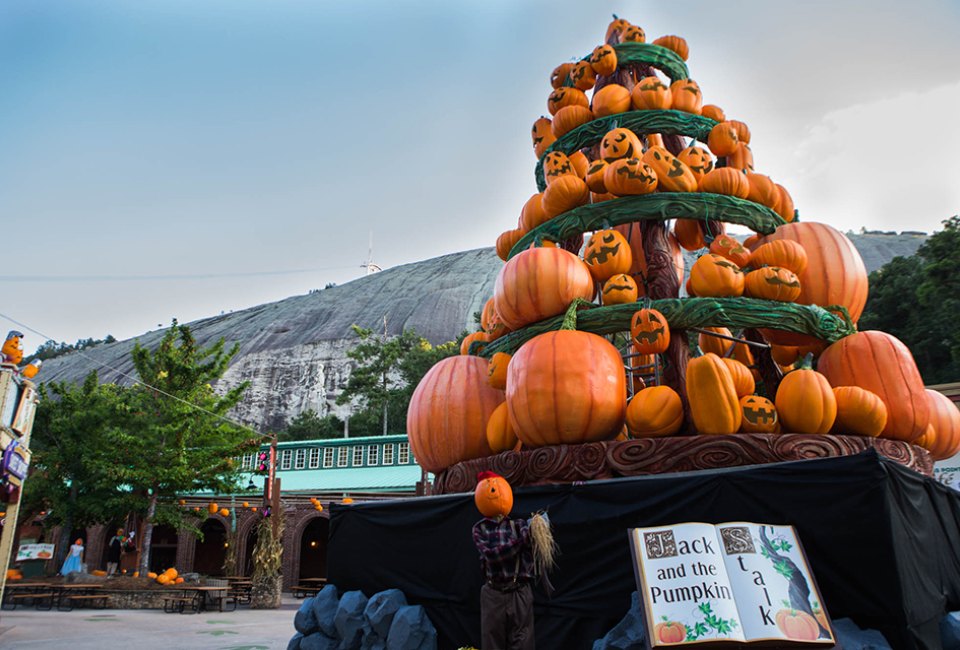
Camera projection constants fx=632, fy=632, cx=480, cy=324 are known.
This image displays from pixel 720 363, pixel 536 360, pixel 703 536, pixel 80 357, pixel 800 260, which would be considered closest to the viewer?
pixel 703 536

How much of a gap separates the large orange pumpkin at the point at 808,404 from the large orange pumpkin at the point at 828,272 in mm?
1369

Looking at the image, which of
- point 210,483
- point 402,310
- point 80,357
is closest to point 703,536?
point 210,483

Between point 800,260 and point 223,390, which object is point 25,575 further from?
point 223,390

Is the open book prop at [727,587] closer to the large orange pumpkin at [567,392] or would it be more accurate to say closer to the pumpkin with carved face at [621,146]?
the large orange pumpkin at [567,392]

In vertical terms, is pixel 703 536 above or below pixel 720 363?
below

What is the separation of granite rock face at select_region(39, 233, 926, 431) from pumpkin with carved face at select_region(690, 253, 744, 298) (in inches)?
2372

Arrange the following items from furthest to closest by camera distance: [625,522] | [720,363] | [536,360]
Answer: [536,360] → [720,363] → [625,522]

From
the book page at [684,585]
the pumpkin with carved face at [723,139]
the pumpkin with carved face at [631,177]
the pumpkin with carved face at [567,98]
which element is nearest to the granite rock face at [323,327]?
the pumpkin with carved face at [567,98]

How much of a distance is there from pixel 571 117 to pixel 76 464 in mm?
19719

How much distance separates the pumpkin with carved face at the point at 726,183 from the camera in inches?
299

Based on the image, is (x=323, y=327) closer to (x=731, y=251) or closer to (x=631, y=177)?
(x=631, y=177)

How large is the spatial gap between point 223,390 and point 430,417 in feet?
238

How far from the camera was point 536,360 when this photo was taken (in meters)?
6.33

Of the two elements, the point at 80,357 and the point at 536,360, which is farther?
the point at 80,357
